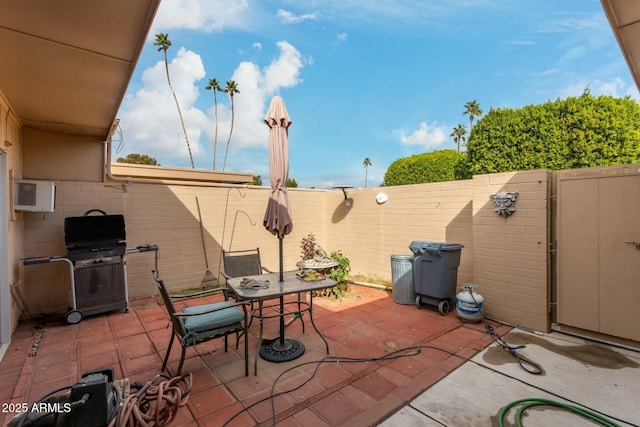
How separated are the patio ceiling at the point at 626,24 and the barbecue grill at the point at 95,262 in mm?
6034

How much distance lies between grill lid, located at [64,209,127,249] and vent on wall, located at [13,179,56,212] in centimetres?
34

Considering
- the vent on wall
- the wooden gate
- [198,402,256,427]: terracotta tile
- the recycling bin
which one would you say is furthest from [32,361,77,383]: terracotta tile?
the wooden gate

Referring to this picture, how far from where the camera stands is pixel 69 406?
1.30 metres

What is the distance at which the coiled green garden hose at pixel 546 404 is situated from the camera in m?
2.06

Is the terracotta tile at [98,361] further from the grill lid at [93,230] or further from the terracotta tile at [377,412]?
the terracotta tile at [377,412]

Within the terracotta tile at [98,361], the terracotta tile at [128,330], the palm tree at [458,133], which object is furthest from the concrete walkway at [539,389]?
the palm tree at [458,133]

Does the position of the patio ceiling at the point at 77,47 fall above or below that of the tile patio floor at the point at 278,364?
above

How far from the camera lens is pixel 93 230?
4547 millimetres

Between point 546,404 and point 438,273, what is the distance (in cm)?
216

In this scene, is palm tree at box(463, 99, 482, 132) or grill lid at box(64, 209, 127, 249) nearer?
grill lid at box(64, 209, 127, 249)

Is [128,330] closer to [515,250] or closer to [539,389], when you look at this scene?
[539,389]

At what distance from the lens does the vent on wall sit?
3815mm

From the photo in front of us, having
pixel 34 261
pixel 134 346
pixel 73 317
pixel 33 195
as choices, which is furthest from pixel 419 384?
pixel 33 195

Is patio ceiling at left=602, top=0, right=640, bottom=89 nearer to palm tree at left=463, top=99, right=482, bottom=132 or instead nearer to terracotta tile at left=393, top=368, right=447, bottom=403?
terracotta tile at left=393, top=368, right=447, bottom=403
